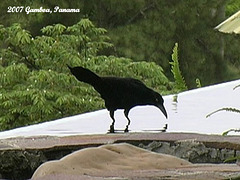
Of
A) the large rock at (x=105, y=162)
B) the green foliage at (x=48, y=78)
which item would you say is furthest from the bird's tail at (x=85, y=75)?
the green foliage at (x=48, y=78)

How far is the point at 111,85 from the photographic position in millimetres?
1779

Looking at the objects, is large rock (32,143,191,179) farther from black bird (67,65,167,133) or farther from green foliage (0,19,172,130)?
green foliage (0,19,172,130)

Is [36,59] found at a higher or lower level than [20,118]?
higher

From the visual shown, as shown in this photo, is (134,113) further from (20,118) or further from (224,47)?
(224,47)

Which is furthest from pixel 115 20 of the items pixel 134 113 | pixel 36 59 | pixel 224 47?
pixel 134 113

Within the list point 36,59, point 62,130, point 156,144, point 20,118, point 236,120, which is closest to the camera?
point 156,144

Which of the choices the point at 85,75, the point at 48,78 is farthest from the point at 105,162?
the point at 48,78

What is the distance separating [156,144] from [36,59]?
648 cm

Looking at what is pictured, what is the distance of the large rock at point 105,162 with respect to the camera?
3.67 ft

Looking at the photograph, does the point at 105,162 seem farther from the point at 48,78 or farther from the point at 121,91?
the point at 48,78

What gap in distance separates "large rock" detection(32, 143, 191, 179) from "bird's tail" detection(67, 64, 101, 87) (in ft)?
1.24

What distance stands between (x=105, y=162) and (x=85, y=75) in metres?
0.51

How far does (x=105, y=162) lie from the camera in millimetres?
1198

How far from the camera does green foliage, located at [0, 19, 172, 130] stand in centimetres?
691
